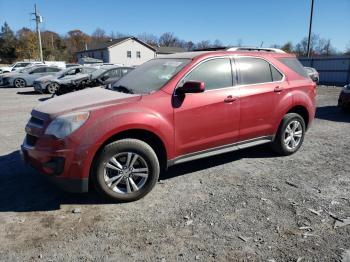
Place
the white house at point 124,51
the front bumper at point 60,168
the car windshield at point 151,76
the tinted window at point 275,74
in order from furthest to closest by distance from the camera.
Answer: the white house at point 124,51, the tinted window at point 275,74, the car windshield at point 151,76, the front bumper at point 60,168

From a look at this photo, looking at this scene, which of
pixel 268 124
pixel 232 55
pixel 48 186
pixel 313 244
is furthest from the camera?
pixel 268 124

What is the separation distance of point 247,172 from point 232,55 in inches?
71.7

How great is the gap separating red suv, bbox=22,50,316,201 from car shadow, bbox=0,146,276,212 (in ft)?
1.25

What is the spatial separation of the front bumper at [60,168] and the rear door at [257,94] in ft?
8.31

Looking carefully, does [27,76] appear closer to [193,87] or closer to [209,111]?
[209,111]

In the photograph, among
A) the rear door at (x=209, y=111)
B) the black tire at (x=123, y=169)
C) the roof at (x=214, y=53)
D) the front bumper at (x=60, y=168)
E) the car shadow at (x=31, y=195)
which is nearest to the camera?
the front bumper at (x=60, y=168)

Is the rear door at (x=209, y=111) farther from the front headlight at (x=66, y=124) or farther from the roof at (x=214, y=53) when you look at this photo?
the front headlight at (x=66, y=124)

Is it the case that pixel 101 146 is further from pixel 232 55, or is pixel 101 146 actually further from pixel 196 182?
pixel 232 55

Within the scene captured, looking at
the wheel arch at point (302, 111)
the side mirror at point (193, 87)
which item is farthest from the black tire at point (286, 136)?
the side mirror at point (193, 87)

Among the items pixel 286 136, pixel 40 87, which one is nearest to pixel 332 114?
pixel 286 136

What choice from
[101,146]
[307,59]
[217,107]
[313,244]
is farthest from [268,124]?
[307,59]

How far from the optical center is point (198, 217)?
12.1 ft

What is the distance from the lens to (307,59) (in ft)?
95.1

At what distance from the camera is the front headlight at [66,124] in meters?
3.63
